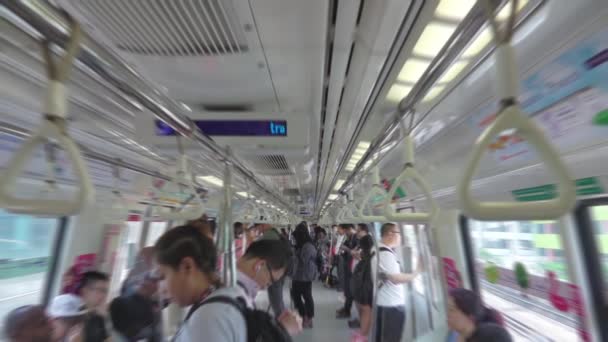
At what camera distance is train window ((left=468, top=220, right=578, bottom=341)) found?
2.15 m

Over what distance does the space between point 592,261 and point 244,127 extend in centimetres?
233

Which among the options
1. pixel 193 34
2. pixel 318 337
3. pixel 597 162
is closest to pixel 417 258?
pixel 318 337

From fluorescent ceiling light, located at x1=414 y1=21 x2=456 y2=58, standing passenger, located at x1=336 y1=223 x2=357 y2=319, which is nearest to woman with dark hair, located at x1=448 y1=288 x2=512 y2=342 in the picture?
fluorescent ceiling light, located at x1=414 y1=21 x2=456 y2=58

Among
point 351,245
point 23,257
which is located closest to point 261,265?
point 23,257

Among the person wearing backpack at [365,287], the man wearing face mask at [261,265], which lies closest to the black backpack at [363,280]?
the person wearing backpack at [365,287]

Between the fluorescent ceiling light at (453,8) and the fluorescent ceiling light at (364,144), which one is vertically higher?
the fluorescent ceiling light at (364,144)

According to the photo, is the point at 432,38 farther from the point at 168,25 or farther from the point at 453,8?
the point at 168,25

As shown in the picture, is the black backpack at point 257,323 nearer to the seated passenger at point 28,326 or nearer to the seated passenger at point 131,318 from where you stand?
the seated passenger at point 131,318

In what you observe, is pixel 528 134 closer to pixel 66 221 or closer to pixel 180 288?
pixel 180 288

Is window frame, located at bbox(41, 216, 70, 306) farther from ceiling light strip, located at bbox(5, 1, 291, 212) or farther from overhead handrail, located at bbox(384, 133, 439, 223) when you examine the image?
overhead handrail, located at bbox(384, 133, 439, 223)

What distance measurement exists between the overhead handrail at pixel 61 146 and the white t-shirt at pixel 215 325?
88 centimetres

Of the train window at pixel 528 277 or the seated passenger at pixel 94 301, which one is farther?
the seated passenger at pixel 94 301

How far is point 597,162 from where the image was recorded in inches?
59.1

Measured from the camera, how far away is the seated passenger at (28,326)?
2473 mm
